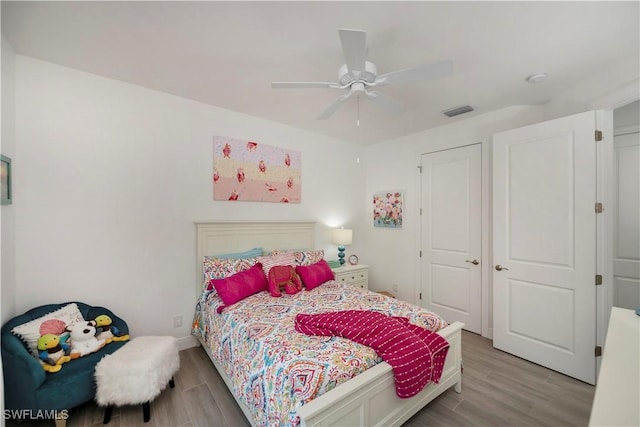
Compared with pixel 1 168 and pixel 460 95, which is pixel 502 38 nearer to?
pixel 460 95

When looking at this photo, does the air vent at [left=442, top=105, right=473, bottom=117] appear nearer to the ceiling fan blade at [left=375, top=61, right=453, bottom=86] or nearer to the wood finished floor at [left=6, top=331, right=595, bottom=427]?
the ceiling fan blade at [left=375, top=61, right=453, bottom=86]

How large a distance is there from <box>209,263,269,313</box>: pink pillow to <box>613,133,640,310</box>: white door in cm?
379

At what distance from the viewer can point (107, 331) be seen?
2.06 metres

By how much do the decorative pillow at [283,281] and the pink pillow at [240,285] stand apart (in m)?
0.12

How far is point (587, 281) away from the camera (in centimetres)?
224

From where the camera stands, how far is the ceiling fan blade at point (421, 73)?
1548mm

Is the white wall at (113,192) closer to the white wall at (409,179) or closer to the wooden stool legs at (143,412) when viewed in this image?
the wooden stool legs at (143,412)

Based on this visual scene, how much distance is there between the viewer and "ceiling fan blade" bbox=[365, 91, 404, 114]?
194cm

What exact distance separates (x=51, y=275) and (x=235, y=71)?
2.22 metres

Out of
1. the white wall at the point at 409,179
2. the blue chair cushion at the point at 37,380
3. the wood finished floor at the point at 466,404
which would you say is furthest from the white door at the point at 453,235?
the blue chair cushion at the point at 37,380

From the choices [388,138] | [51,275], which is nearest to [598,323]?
[388,138]

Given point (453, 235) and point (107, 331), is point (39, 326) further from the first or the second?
point (453, 235)

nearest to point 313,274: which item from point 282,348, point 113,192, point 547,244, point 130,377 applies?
point 282,348

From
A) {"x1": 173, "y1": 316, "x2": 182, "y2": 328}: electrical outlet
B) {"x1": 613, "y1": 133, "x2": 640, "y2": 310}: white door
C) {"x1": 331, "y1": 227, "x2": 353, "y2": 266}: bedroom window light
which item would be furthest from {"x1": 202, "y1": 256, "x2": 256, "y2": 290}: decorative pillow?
{"x1": 613, "y1": 133, "x2": 640, "y2": 310}: white door
